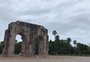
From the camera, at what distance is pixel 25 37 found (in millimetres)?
29656

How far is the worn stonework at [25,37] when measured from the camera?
27.4 m

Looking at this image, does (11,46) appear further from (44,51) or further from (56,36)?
(56,36)

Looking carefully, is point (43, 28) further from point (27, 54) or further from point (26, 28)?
point (27, 54)

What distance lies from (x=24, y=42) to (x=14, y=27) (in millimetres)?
3322

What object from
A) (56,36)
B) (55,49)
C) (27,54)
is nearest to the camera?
(27,54)

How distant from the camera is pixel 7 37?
90.9 ft

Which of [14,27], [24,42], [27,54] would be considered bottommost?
[27,54]

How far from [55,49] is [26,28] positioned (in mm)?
30136

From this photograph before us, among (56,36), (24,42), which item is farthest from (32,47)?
(56,36)

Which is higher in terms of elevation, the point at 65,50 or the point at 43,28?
Answer: the point at 43,28

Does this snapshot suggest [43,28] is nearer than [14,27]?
No

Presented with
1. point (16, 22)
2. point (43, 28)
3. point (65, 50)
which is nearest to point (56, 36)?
point (65, 50)

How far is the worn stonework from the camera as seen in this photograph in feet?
90.0

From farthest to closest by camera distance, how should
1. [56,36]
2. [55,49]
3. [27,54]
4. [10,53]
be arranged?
[56,36]
[55,49]
[27,54]
[10,53]
